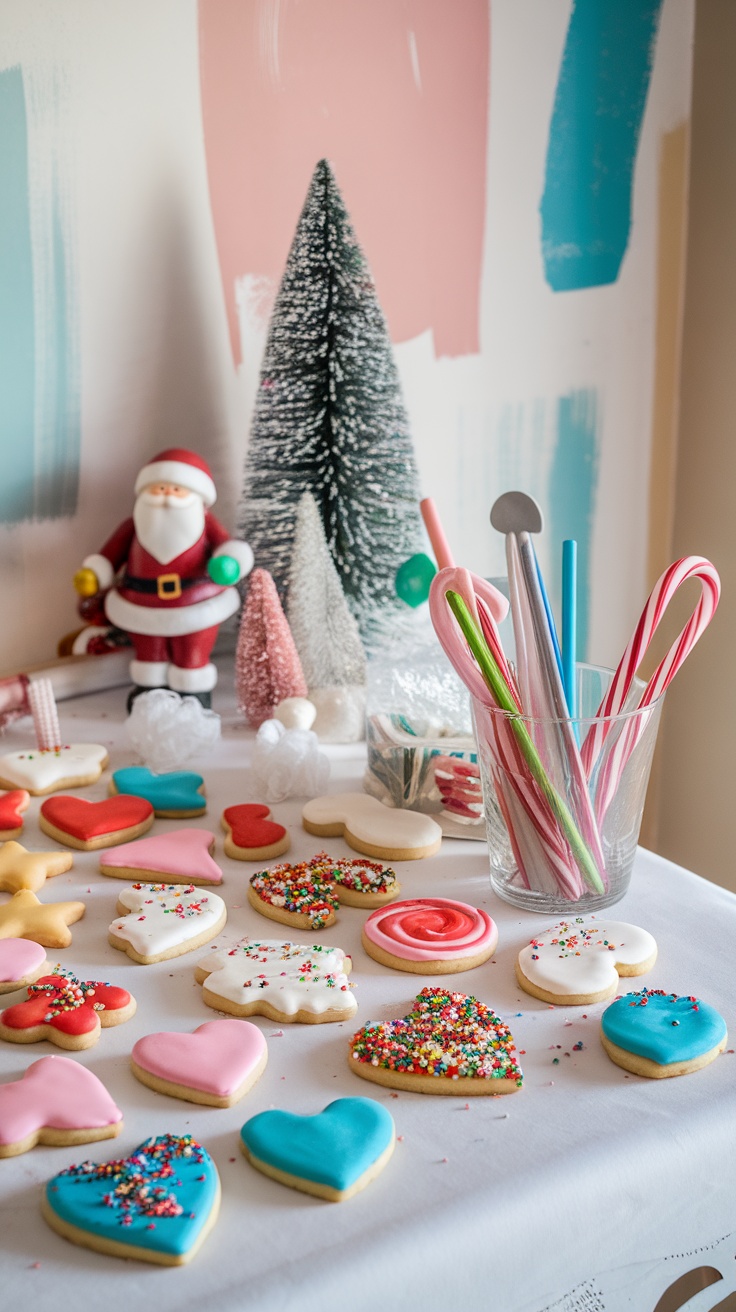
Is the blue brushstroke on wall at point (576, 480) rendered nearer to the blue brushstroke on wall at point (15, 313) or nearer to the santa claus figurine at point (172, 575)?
the santa claus figurine at point (172, 575)

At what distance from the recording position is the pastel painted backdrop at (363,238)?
3.12 ft

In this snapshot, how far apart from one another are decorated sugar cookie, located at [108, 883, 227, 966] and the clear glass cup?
0.17 metres

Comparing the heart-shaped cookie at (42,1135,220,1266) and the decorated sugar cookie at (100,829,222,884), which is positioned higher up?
the decorated sugar cookie at (100,829,222,884)

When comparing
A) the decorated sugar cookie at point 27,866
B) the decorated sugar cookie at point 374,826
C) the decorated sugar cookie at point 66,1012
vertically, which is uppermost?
the decorated sugar cookie at point 374,826

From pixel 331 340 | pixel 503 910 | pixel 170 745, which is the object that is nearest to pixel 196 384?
pixel 331 340

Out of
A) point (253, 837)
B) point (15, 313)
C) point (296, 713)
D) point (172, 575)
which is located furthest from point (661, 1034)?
point (15, 313)

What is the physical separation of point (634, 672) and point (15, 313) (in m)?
0.63

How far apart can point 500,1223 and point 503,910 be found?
235 millimetres

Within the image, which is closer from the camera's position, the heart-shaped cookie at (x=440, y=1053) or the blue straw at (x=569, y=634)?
the heart-shaped cookie at (x=440, y=1053)

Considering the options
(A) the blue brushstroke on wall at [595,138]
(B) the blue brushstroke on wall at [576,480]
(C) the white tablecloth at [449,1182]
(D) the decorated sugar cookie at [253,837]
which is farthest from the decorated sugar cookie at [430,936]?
(A) the blue brushstroke on wall at [595,138]

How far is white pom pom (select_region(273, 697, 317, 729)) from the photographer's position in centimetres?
88

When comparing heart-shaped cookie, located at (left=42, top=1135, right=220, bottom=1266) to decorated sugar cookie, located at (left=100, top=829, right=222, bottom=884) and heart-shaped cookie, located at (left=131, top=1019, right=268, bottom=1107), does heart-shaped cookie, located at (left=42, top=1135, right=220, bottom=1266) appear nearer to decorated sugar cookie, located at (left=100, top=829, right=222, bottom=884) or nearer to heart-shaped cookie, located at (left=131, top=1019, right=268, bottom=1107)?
heart-shaped cookie, located at (left=131, top=1019, right=268, bottom=1107)

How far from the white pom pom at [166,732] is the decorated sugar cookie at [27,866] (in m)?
0.16

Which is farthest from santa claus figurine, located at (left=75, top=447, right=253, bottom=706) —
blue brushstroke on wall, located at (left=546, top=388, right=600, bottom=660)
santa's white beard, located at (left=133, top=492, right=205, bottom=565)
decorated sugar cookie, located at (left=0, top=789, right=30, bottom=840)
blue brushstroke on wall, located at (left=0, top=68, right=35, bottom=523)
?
blue brushstroke on wall, located at (left=546, top=388, right=600, bottom=660)
